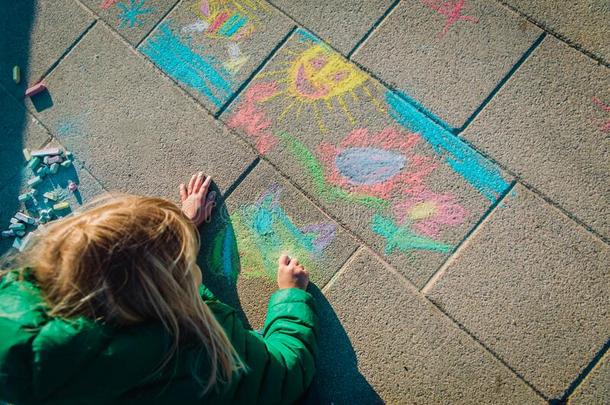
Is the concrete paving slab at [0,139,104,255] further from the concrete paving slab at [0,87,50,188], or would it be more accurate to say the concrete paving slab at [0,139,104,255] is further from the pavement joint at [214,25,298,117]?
the pavement joint at [214,25,298,117]

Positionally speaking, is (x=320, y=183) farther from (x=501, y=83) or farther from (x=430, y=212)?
(x=501, y=83)

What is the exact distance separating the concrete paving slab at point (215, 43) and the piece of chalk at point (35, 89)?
0.76 metres

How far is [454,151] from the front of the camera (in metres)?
3.02

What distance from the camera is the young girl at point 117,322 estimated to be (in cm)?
172

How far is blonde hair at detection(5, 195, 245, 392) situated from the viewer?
1.83 m

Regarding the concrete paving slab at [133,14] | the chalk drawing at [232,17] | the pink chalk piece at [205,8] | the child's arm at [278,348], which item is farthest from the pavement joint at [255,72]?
the child's arm at [278,348]

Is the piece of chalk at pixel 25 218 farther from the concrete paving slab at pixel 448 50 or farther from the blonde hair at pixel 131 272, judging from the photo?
the concrete paving slab at pixel 448 50

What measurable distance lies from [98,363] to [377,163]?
1890 mm

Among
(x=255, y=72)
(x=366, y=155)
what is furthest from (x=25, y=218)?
(x=366, y=155)

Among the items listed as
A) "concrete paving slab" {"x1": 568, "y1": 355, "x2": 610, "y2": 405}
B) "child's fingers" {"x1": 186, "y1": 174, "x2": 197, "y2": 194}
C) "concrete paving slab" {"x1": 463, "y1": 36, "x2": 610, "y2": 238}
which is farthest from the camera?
"child's fingers" {"x1": 186, "y1": 174, "x2": 197, "y2": 194}

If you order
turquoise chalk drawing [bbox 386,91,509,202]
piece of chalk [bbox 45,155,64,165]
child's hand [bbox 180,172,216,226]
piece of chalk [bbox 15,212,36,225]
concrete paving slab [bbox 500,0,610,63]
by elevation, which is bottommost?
piece of chalk [bbox 15,212,36,225]

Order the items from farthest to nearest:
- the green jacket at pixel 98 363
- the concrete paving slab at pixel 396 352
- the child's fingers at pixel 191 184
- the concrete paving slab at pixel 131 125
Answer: the concrete paving slab at pixel 131 125, the child's fingers at pixel 191 184, the concrete paving slab at pixel 396 352, the green jacket at pixel 98 363

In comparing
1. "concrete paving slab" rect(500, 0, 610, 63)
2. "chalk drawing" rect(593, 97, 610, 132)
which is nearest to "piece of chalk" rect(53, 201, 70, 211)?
"concrete paving slab" rect(500, 0, 610, 63)

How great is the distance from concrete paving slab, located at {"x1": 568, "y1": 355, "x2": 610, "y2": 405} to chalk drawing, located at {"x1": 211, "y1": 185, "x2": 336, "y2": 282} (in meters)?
1.46
